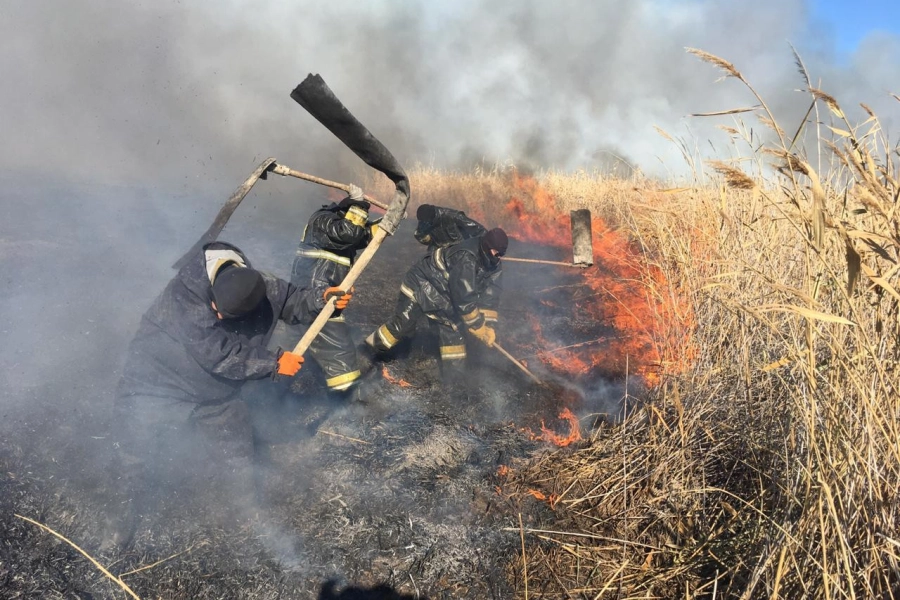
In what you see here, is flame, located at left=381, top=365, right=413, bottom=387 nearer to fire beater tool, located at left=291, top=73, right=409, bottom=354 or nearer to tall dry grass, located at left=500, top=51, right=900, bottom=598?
fire beater tool, located at left=291, top=73, right=409, bottom=354

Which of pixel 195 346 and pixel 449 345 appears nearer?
pixel 195 346

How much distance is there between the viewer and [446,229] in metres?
6.02

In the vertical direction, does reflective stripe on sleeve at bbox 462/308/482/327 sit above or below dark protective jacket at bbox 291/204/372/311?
below

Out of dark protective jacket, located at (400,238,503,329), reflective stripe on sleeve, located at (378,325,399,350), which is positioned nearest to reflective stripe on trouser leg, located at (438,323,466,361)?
dark protective jacket, located at (400,238,503,329)

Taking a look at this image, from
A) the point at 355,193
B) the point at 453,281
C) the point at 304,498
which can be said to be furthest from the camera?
the point at 453,281

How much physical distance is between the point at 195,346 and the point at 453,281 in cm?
283

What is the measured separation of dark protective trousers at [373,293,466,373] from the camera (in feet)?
18.2

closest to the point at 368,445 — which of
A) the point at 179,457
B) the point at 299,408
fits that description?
the point at 299,408

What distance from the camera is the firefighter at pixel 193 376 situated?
3.29m

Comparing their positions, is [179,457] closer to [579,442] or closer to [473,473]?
[473,473]

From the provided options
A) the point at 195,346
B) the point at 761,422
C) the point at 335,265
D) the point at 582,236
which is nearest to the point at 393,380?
the point at 335,265

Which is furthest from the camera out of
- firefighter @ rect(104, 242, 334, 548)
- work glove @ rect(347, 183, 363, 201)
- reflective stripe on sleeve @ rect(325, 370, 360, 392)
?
work glove @ rect(347, 183, 363, 201)

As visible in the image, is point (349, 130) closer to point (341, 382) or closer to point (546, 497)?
point (341, 382)

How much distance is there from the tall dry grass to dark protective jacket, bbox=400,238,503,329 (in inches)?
82.3
